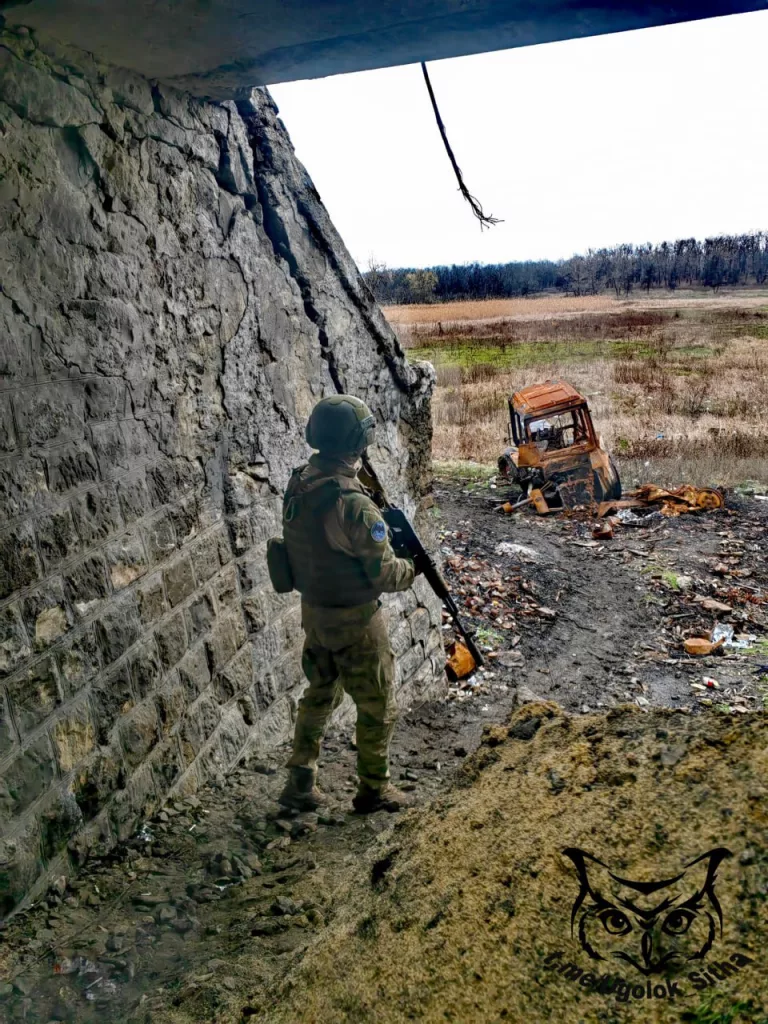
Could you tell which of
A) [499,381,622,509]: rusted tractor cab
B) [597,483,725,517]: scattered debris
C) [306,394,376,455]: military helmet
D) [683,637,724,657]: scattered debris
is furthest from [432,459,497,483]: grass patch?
[306,394,376,455]: military helmet

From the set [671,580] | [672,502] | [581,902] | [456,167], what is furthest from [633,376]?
[581,902]

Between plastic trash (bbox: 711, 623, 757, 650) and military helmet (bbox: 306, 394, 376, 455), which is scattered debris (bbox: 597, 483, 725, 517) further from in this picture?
military helmet (bbox: 306, 394, 376, 455)

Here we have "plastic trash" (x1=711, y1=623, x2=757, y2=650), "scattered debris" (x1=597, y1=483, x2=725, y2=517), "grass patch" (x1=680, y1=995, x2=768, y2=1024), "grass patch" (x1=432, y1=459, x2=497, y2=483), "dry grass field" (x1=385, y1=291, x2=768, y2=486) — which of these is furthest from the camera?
"dry grass field" (x1=385, y1=291, x2=768, y2=486)

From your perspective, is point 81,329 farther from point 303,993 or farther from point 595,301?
point 595,301

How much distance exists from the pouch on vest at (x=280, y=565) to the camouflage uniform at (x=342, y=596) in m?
0.03

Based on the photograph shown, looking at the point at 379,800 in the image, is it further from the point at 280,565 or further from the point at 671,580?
the point at 671,580

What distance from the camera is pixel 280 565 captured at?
305 cm

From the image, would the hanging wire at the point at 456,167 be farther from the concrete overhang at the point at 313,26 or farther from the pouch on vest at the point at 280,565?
the pouch on vest at the point at 280,565

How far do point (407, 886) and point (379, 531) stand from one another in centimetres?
149

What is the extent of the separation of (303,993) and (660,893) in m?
0.68

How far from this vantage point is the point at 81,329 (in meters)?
2.43

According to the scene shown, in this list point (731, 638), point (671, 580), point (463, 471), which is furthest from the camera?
point (463, 471)

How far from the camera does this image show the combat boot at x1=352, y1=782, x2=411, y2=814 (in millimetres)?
3127

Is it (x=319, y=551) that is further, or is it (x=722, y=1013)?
(x=319, y=551)
